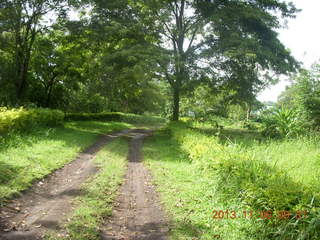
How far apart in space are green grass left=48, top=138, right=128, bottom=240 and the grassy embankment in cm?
122

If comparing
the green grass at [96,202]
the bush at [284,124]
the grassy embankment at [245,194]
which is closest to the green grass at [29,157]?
the green grass at [96,202]

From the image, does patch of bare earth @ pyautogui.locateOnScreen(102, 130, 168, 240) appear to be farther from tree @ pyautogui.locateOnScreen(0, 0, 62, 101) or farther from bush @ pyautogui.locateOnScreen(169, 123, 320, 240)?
tree @ pyautogui.locateOnScreen(0, 0, 62, 101)

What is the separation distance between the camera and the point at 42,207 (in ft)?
15.8

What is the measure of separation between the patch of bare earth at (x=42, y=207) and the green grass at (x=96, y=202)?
205 mm

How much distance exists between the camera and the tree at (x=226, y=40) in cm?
1412

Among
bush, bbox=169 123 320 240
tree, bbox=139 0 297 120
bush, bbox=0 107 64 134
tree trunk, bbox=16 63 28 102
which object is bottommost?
bush, bbox=169 123 320 240

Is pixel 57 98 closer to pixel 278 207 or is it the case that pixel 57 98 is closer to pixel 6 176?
pixel 6 176

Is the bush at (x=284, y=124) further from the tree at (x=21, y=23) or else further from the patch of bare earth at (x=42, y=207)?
the tree at (x=21, y=23)

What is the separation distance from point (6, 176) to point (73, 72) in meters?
16.5

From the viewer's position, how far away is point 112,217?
4.73m

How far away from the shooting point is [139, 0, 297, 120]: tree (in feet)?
46.3

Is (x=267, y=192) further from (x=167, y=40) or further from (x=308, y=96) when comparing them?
(x=167, y=40)

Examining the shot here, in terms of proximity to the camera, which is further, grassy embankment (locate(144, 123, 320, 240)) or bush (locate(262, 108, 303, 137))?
bush (locate(262, 108, 303, 137))
